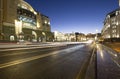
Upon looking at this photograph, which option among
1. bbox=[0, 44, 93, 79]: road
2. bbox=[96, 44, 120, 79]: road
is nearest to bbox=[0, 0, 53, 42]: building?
bbox=[0, 44, 93, 79]: road

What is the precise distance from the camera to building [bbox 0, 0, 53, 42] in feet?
199

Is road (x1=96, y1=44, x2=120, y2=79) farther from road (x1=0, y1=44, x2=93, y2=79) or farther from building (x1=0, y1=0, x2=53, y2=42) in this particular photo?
building (x1=0, y1=0, x2=53, y2=42)

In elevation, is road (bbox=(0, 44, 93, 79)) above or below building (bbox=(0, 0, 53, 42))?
below

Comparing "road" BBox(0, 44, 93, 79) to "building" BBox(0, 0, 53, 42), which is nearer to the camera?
"road" BBox(0, 44, 93, 79)

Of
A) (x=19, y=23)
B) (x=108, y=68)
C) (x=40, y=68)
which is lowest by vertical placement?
(x=108, y=68)

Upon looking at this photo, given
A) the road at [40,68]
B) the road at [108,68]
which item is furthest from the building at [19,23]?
the road at [108,68]

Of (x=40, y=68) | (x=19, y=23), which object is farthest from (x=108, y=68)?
(x=19, y=23)

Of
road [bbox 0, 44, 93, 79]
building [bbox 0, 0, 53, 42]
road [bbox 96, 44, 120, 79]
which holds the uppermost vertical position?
building [bbox 0, 0, 53, 42]

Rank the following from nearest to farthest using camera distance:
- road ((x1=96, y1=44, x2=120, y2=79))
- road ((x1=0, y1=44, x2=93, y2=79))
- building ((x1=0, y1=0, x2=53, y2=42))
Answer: road ((x1=0, y1=44, x2=93, y2=79))
road ((x1=96, y1=44, x2=120, y2=79))
building ((x1=0, y1=0, x2=53, y2=42))

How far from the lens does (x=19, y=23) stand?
54.4 m

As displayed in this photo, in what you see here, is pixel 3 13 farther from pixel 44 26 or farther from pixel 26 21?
pixel 44 26

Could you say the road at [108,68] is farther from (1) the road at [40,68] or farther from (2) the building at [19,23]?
(2) the building at [19,23]

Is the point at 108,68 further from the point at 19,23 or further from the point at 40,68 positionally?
the point at 19,23

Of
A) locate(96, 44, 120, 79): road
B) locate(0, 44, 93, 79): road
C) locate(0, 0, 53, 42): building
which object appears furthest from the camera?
locate(0, 0, 53, 42): building
